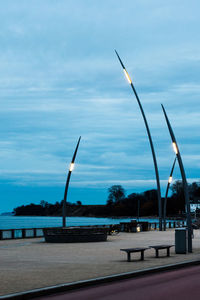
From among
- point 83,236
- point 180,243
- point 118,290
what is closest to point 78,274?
point 118,290

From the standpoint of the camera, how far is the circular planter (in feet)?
95.4

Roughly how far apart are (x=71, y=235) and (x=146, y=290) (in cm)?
1819

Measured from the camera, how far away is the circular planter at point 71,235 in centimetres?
2909

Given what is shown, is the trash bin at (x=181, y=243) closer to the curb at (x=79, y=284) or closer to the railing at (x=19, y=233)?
the curb at (x=79, y=284)

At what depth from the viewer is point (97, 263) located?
16453mm

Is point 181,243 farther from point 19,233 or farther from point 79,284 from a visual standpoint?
point 19,233

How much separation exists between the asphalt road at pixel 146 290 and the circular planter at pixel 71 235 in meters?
15.5

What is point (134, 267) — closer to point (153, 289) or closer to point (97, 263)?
point (97, 263)

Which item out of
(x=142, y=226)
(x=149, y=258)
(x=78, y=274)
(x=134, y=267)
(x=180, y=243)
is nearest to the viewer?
(x=78, y=274)

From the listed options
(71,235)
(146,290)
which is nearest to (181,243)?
(146,290)

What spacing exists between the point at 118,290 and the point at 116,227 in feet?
92.2

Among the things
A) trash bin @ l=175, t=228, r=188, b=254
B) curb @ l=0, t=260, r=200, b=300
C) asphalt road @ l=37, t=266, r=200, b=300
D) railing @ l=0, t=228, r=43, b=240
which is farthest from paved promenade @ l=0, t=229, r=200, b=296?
railing @ l=0, t=228, r=43, b=240

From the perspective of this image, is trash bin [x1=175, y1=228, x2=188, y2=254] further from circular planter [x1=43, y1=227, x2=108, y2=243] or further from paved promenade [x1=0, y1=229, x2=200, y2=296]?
circular planter [x1=43, y1=227, x2=108, y2=243]

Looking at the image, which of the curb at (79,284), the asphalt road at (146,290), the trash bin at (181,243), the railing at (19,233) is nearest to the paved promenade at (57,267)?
the curb at (79,284)
